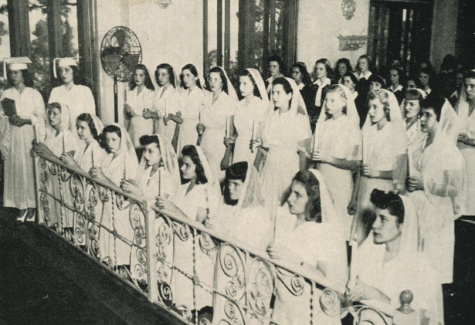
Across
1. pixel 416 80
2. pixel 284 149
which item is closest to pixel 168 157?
pixel 284 149

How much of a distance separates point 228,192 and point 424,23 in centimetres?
923

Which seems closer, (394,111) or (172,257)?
(172,257)

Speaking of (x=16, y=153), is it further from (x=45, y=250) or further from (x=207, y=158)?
(x=207, y=158)

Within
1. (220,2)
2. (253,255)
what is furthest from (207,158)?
(220,2)

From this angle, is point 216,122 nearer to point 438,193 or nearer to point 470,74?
point 470,74

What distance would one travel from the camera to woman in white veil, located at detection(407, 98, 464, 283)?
3973 millimetres

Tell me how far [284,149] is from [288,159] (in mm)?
109

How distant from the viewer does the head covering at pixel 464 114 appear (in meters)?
4.89

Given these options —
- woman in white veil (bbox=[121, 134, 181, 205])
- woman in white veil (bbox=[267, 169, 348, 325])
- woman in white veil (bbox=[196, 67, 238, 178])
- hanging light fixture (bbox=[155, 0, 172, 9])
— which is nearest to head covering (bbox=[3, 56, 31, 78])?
woman in white veil (bbox=[196, 67, 238, 178])

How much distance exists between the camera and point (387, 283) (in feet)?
8.96

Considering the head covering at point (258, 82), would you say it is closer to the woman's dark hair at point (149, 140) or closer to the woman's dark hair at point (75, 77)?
the woman's dark hair at point (149, 140)

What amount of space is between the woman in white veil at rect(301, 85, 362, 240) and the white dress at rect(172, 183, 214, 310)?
127cm

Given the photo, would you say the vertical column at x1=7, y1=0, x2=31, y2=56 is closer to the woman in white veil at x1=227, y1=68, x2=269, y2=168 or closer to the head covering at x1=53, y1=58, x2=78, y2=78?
the head covering at x1=53, y1=58, x2=78, y2=78

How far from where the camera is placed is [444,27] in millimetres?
10938
